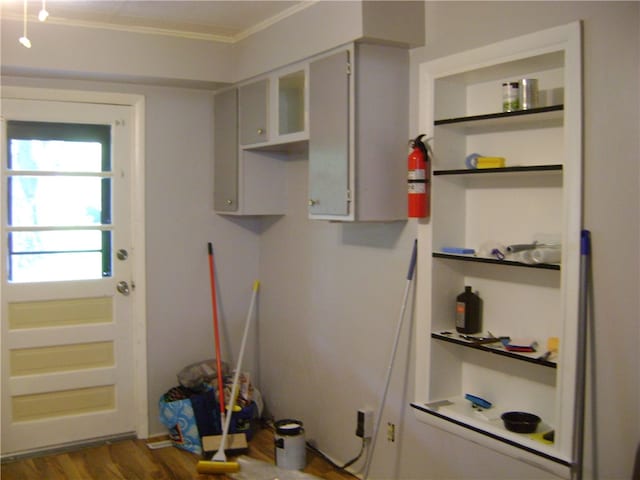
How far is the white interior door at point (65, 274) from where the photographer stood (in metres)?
3.91

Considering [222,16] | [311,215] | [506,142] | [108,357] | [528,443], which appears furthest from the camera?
[108,357]

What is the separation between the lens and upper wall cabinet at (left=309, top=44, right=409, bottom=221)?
311 cm

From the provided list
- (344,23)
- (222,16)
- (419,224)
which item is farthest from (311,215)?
(222,16)

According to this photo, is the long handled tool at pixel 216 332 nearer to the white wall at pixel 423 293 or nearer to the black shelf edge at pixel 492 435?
the white wall at pixel 423 293

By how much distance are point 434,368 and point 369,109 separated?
4.03ft

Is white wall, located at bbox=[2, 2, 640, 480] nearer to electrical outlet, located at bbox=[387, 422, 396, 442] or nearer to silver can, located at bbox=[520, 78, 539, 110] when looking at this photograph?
electrical outlet, located at bbox=[387, 422, 396, 442]

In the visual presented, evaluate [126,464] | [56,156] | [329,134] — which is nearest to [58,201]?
[56,156]

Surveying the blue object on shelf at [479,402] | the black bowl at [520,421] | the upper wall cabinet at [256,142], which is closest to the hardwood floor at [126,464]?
the blue object on shelf at [479,402]

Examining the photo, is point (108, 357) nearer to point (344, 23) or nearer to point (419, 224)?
point (419, 224)

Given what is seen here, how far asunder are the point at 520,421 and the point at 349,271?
1276mm

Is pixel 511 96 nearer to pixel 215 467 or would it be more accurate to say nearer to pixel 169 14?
pixel 169 14

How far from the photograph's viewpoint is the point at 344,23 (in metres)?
3.09

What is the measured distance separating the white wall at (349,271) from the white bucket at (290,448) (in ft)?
0.70

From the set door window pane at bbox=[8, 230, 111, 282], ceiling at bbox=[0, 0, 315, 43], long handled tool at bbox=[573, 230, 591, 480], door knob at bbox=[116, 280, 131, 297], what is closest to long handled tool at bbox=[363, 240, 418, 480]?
long handled tool at bbox=[573, 230, 591, 480]
